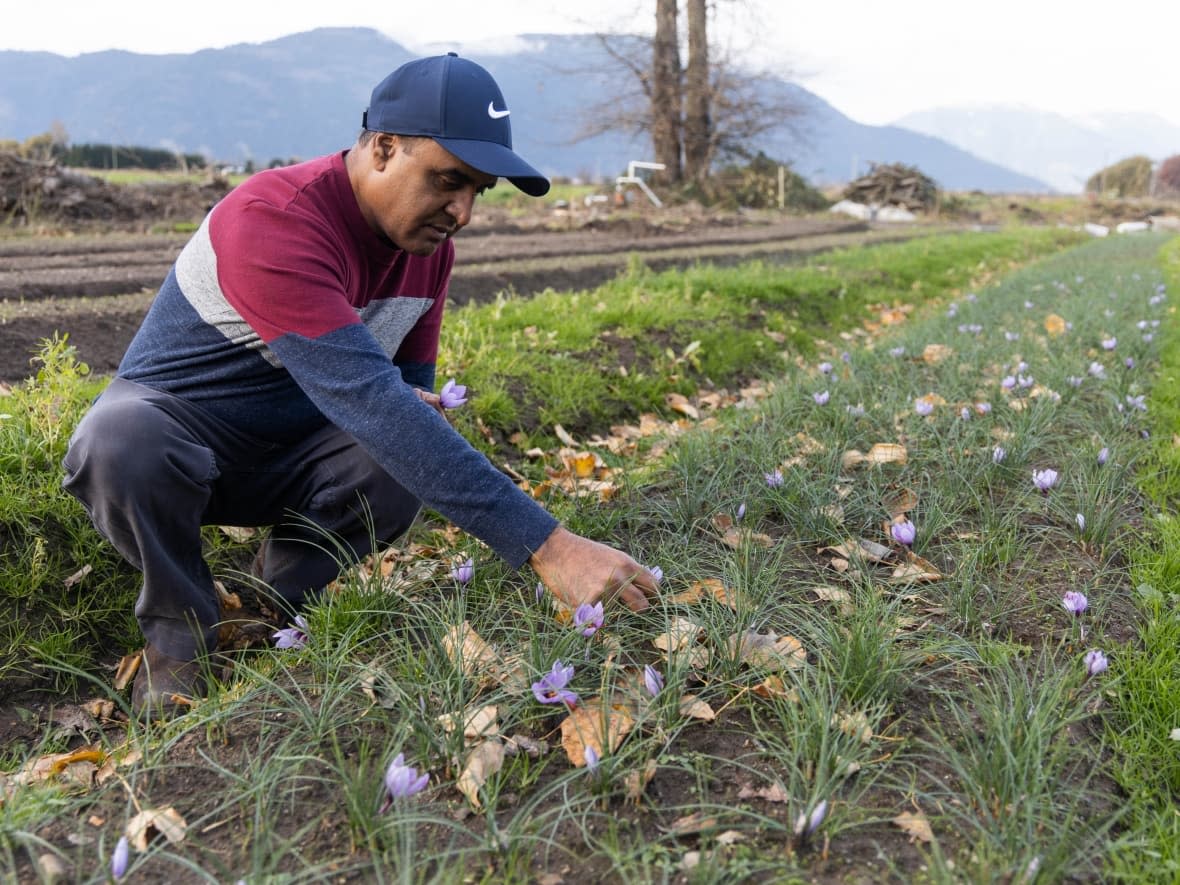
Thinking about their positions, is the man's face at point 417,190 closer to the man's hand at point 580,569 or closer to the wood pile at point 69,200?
the man's hand at point 580,569

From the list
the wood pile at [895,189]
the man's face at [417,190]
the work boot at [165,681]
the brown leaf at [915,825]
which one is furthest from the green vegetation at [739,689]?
the wood pile at [895,189]

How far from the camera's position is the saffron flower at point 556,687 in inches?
68.1

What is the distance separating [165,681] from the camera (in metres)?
2.35

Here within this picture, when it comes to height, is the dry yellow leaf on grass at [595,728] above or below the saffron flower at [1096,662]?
below

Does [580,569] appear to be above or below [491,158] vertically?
below

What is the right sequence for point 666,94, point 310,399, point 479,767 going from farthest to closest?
point 666,94
point 310,399
point 479,767

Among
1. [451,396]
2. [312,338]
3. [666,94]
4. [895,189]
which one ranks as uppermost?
[666,94]

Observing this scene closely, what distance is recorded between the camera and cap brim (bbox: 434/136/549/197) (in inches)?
84.7

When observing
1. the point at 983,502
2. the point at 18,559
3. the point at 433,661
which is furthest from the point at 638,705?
the point at 18,559

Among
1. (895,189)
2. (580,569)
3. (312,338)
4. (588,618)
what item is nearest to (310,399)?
(312,338)

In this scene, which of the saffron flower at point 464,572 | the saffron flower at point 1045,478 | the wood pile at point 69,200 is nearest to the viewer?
the saffron flower at point 464,572

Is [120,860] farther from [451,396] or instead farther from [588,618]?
[451,396]

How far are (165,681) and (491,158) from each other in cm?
156

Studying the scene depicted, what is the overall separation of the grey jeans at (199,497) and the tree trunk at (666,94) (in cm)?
2375
